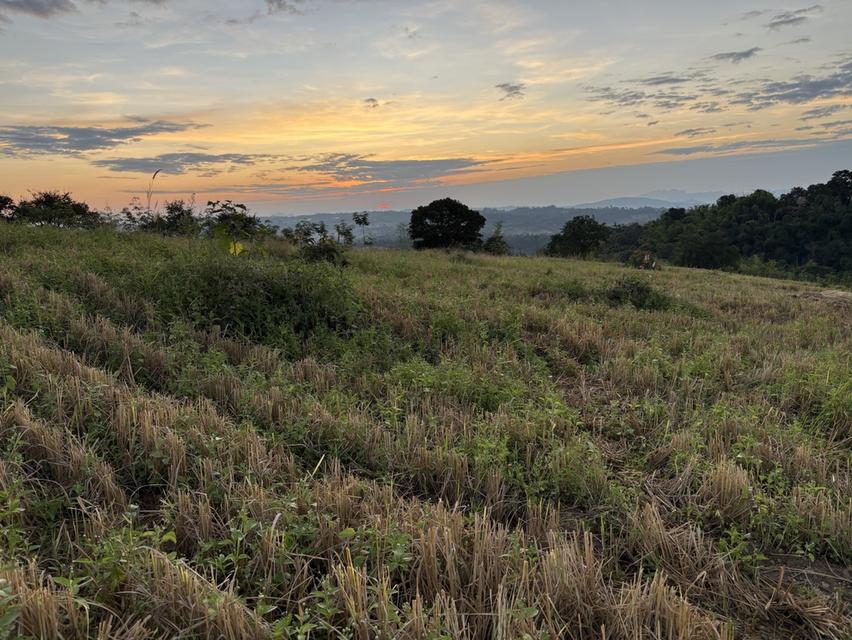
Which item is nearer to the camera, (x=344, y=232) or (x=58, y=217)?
(x=58, y=217)

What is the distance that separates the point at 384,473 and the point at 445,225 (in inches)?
1437

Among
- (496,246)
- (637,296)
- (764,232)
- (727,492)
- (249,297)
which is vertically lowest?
(727,492)

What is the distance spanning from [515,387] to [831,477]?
2425mm

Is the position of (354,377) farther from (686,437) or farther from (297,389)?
(686,437)

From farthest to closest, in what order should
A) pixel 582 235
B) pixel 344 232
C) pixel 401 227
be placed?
1. pixel 582 235
2. pixel 401 227
3. pixel 344 232

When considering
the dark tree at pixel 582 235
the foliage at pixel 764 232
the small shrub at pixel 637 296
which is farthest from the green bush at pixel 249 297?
the foliage at pixel 764 232

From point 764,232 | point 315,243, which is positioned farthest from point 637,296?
point 764,232

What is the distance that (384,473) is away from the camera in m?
3.32

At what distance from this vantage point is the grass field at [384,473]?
2.04 m

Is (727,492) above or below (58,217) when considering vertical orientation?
below

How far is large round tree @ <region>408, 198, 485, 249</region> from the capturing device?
38625 millimetres

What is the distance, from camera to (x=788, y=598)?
2.38m

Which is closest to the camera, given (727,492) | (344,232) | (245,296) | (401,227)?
(727,492)

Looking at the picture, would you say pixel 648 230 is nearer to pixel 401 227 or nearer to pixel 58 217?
pixel 401 227
